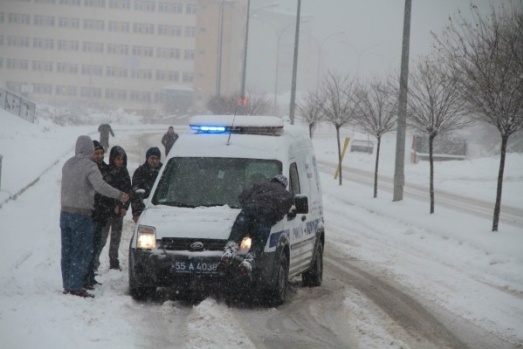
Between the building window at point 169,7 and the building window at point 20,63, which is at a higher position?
the building window at point 169,7

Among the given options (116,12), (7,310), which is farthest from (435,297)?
(116,12)

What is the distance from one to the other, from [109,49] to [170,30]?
9.44 metres

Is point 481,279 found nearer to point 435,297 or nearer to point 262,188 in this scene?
point 435,297

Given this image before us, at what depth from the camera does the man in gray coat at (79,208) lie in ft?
32.1

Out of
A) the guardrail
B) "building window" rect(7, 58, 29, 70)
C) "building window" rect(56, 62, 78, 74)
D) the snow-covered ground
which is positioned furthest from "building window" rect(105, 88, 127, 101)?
the snow-covered ground

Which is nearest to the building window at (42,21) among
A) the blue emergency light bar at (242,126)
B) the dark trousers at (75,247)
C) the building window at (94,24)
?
the building window at (94,24)

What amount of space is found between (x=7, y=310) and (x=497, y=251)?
1052 cm

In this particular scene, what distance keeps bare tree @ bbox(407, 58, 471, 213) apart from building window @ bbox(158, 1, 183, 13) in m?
104

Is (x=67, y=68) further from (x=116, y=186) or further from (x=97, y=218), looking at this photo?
(x=97, y=218)

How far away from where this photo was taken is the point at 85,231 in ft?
32.3

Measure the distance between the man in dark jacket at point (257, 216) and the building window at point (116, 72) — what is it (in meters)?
112

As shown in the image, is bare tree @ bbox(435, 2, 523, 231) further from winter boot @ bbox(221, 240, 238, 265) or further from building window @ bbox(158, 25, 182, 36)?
building window @ bbox(158, 25, 182, 36)

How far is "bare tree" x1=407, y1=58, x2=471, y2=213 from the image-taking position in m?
20.7

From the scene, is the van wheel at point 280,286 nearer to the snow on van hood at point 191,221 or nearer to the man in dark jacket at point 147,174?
the snow on van hood at point 191,221
